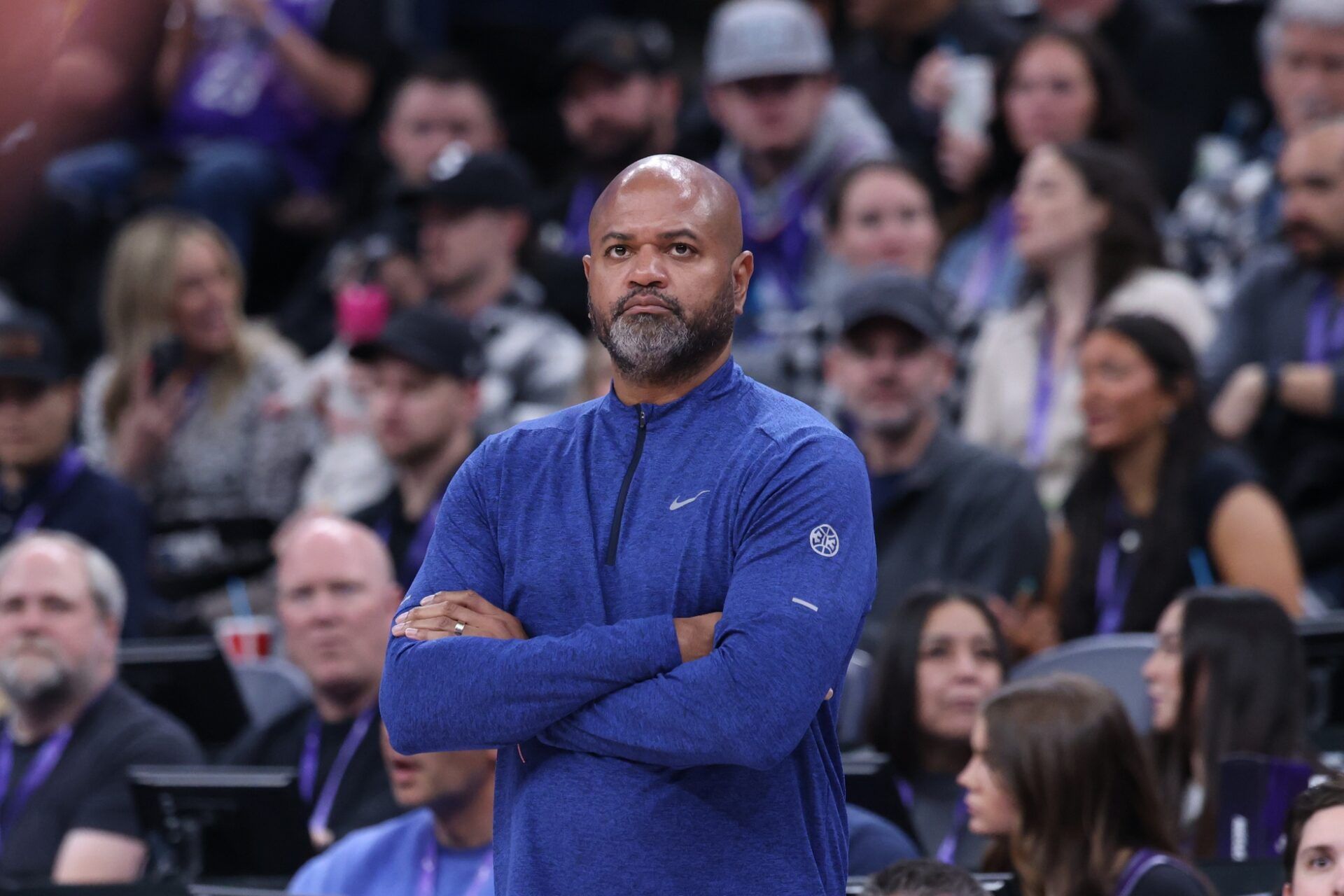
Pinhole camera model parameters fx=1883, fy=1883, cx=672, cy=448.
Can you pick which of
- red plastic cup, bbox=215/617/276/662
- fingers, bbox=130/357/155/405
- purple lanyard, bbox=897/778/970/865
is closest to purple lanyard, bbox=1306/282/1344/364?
purple lanyard, bbox=897/778/970/865

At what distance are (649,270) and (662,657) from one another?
17.9 inches

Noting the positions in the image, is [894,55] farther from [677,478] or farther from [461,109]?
[677,478]

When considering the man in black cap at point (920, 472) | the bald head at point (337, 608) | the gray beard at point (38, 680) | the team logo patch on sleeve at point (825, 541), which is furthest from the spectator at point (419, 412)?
the team logo patch on sleeve at point (825, 541)

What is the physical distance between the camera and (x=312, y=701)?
16.6 ft

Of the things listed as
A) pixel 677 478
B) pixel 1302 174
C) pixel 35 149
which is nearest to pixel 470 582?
pixel 677 478

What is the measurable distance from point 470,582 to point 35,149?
968 millimetres

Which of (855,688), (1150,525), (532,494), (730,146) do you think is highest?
(730,146)

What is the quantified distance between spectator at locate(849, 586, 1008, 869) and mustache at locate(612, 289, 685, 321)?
7.14 feet

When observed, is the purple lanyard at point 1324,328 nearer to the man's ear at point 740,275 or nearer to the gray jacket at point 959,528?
the gray jacket at point 959,528

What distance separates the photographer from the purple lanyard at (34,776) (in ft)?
15.5

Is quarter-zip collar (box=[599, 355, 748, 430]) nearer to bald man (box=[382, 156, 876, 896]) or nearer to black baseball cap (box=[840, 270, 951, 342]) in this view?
bald man (box=[382, 156, 876, 896])

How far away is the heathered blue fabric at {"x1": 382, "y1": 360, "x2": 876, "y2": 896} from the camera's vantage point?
83.1 inches

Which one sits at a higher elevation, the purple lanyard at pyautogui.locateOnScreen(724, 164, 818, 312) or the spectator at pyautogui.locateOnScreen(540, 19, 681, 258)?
the spectator at pyautogui.locateOnScreen(540, 19, 681, 258)

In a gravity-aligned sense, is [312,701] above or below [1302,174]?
below
